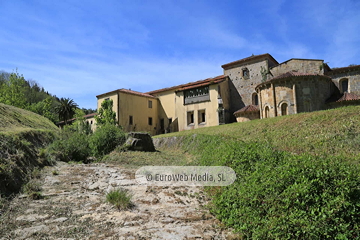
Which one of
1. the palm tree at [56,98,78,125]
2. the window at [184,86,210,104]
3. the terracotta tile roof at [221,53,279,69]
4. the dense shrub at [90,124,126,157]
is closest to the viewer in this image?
the dense shrub at [90,124,126,157]

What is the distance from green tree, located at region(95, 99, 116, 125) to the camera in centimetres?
3119

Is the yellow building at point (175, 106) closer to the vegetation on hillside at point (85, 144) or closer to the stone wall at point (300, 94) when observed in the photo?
the stone wall at point (300, 94)

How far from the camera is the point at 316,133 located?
1173 centimetres

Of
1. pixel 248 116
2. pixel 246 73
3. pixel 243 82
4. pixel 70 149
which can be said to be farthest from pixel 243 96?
pixel 70 149

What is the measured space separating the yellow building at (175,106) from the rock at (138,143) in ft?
50.9

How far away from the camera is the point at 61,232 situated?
4.51 metres

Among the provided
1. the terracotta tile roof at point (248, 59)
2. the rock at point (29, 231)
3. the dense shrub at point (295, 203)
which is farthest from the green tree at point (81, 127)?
the terracotta tile roof at point (248, 59)

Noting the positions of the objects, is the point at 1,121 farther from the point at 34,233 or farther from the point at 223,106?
the point at 223,106

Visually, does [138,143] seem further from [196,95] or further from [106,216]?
[196,95]

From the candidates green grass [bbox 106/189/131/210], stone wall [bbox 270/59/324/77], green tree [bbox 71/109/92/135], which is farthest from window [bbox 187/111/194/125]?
green grass [bbox 106/189/131/210]

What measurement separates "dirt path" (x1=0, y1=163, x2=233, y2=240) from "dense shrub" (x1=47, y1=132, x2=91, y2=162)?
562 centimetres

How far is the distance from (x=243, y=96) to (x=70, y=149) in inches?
944

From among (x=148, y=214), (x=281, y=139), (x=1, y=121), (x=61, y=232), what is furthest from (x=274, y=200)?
(x=1, y=121)

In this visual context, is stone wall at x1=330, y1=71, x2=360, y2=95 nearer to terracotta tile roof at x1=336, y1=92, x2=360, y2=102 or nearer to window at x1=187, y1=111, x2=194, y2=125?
terracotta tile roof at x1=336, y1=92, x2=360, y2=102
